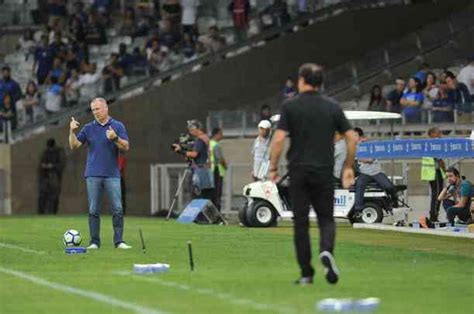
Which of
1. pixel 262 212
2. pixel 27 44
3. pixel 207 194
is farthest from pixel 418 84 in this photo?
pixel 27 44

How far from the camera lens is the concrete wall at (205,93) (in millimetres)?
40562

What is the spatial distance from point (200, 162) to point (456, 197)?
6639mm

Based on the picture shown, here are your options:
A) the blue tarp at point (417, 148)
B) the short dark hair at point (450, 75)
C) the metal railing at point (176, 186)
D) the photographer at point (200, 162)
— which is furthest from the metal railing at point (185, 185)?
the blue tarp at point (417, 148)

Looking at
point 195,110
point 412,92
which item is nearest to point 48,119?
point 195,110

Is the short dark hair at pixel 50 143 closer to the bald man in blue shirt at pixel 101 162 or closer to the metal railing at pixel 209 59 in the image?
the metal railing at pixel 209 59

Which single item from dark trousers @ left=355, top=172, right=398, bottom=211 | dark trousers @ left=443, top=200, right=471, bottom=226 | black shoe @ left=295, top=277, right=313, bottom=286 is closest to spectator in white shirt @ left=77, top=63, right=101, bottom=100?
dark trousers @ left=355, top=172, right=398, bottom=211

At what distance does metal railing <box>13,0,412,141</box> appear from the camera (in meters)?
40.6

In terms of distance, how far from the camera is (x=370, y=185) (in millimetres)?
28594

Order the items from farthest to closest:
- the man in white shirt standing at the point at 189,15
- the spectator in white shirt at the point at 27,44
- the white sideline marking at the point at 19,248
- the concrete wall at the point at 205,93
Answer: the spectator in white shirt at the point at 27,44 → the man in white shirt standing at the point at 189,15 → the concrete wall at the point at 205,93 → the white sideline marking at the point at 19,248

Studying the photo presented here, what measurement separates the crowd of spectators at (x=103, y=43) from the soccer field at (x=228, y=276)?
53.6 ft

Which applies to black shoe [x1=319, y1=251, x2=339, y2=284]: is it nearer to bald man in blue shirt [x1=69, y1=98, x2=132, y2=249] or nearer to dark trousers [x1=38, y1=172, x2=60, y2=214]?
bald man in blue shirt [x1=69, y1=98, x2=132, y2=249]

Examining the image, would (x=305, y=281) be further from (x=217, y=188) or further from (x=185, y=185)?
(x=185, y=185)

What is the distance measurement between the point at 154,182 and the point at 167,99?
4277 mm

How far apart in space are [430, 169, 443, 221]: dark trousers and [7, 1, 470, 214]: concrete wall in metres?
12.1
